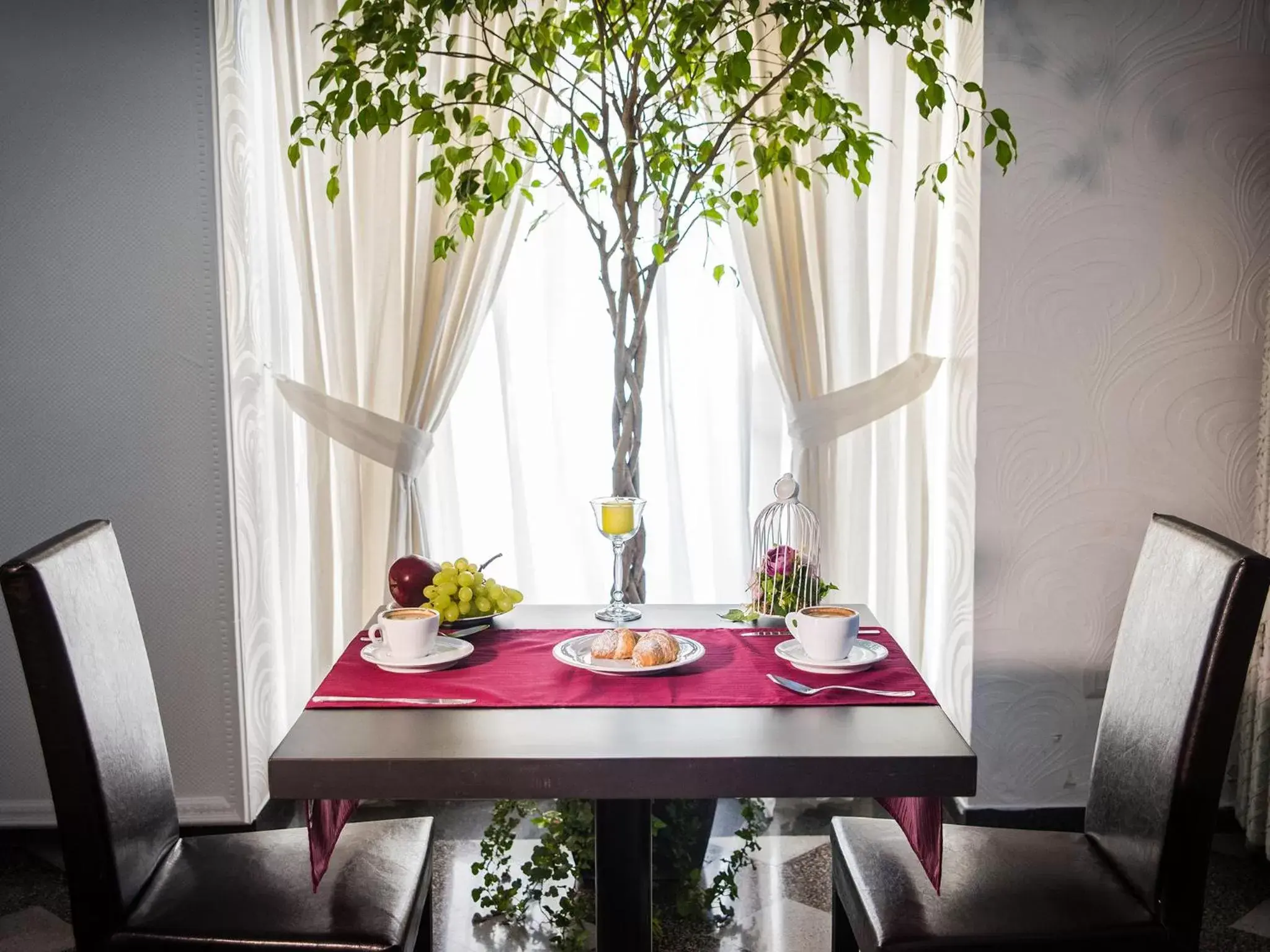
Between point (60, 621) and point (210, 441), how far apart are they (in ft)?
4.09

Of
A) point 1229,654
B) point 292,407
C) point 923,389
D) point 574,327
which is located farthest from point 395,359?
point 1229,654

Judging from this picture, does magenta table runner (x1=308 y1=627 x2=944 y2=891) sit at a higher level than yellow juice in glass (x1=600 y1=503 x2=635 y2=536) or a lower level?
lower

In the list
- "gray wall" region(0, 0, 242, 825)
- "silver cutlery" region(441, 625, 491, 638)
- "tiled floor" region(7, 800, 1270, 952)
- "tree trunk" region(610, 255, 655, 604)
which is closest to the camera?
"silver cutlery" region(441, 625, 491, 638)

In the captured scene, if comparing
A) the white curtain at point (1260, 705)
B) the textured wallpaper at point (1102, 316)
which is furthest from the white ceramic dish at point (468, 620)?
the white curtain at point (1260, 705)

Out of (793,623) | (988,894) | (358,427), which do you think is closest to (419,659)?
(793,623)

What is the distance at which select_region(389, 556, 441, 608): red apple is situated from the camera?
1937 mm

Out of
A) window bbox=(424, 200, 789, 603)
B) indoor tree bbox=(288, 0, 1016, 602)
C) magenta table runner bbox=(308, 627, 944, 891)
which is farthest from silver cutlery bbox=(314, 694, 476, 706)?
window bbox=(424, 200, 789, 603)

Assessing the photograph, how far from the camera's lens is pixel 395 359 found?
9.33ft

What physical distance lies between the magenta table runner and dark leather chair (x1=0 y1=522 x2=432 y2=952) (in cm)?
9

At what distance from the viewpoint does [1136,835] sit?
153cm

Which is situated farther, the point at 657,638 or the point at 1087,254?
the point at 1087,254

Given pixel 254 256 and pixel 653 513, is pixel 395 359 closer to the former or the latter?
pixel 254 256

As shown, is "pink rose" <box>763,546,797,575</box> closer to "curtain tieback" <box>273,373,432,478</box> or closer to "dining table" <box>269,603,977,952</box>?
"dining table" <box>269,603,977,952</box>

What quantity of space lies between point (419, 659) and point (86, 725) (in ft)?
1.47
